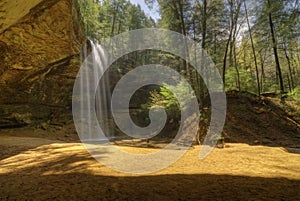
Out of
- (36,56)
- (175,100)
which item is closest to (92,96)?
(175,100)

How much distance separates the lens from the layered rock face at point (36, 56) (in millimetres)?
5766

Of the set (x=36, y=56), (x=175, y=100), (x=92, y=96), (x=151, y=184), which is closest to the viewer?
(x=151, y=184)

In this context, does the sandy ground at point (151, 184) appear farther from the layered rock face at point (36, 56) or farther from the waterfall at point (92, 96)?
the waterfall at point (92, 96)

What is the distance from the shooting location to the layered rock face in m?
5.77

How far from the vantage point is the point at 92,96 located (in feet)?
56.5

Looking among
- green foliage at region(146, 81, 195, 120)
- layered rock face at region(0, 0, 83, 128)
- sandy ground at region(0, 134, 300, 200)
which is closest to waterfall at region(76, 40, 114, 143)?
layered rock face at region(0, 0, 83, 128)

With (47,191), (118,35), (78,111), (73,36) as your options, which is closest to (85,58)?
(78,111)

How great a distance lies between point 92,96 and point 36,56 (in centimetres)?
887

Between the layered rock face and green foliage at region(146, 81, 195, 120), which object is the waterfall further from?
green foliage at region(146, 81, 195, 120)

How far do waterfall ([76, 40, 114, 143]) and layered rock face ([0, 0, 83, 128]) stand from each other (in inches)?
38.7

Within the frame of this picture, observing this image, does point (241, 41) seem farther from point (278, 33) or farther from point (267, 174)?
point (267, 174)

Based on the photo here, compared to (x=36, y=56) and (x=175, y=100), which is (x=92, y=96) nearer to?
(x=175, y=100)

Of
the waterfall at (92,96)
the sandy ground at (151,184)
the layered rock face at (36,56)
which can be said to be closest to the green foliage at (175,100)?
the waterfall at (92,96)

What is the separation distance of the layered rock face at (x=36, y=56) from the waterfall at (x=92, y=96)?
98cm
